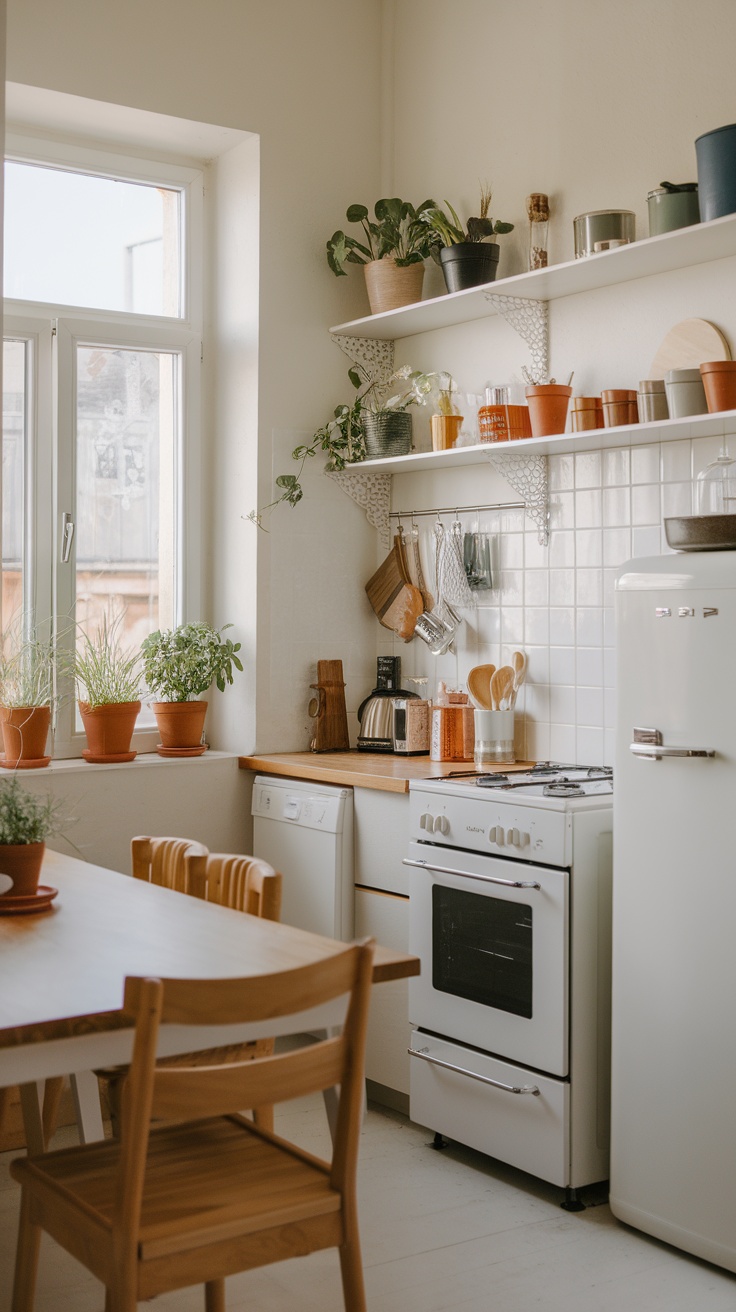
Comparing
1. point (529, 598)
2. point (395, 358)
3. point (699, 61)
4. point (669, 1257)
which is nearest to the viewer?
point (669, 1257)

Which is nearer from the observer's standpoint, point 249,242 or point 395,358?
point 249,242

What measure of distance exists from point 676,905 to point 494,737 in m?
1.04

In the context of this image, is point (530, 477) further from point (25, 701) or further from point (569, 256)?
point (25, 701)

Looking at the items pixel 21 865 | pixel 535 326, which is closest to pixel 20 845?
pixel 21 865

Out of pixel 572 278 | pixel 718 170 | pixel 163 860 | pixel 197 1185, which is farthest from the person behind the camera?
pixel 572 278

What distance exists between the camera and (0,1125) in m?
2.99

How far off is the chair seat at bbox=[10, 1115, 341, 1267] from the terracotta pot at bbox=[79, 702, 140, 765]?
76.0 inches

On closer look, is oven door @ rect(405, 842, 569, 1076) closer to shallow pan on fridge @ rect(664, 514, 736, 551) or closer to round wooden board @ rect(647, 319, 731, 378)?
shallow pan on fridge @ rect(664, 514, 736, 551)

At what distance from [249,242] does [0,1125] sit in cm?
264

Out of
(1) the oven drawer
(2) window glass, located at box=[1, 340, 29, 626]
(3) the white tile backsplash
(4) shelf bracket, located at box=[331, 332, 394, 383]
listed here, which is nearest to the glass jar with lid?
(3) the white tile backsplash

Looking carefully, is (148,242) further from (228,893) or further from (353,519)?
(228,893)

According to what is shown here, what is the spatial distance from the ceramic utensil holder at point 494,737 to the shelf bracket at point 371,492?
3.08 feet

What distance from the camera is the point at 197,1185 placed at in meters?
1.77

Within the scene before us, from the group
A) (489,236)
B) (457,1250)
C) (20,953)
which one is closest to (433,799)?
(457,1250)
